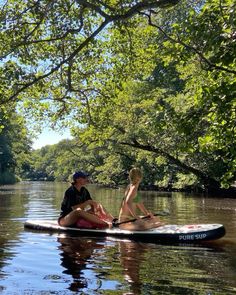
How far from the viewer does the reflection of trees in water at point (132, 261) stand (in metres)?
6.56

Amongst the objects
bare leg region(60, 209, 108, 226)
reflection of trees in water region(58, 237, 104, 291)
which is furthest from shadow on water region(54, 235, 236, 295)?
bare leg region(60, 209, 108, 226)

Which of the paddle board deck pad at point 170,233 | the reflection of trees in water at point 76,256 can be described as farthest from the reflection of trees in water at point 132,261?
the reflection of trees in water at point 76,256

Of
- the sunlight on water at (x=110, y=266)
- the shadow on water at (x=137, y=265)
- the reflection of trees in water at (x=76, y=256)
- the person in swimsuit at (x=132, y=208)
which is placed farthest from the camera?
the person in swimsuit at (x=132, y=208)

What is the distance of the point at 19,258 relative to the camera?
337 inches

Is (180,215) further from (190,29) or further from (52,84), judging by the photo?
(190,29)

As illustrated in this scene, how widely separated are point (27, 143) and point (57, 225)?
3187 inches

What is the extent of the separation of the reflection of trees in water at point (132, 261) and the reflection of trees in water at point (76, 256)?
0.60 meters

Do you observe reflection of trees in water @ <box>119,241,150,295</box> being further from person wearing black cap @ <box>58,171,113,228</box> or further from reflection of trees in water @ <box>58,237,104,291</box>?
person wearing black cap @ <box>58,171,113,228</box>

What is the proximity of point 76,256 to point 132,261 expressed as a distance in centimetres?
114

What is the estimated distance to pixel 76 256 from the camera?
8.77m

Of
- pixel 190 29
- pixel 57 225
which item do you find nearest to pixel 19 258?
pixel 57 225

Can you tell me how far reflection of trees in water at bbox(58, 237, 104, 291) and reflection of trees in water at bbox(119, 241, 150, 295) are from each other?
0.60 metres

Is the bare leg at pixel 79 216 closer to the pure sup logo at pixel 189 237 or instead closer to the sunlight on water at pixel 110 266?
the sunlight on water at pixel 110 266

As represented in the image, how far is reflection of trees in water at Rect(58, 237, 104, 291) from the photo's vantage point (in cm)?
675
